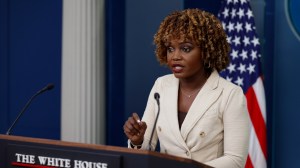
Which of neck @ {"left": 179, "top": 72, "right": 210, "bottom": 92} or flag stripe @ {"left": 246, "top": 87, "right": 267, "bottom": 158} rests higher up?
neck @ {"left": 179, "top": 72, "right": 210, "bottom": 92}

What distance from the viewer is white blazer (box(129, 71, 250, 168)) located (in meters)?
1.98

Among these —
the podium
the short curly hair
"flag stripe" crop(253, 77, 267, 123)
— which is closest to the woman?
the short curly hair

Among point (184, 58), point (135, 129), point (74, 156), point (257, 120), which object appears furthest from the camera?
point (257, 120)

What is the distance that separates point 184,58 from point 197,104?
16 cm

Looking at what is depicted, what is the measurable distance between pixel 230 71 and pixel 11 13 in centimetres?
170

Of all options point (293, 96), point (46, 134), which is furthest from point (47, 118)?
point (293, 96)

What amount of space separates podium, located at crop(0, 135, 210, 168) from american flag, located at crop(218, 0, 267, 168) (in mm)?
1836

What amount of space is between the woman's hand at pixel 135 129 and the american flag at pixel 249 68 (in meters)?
1.63

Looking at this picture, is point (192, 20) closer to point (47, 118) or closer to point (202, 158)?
point (202, 158)

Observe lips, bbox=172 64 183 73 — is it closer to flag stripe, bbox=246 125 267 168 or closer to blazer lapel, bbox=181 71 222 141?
blazer lapel, bbox=181 71 222 141

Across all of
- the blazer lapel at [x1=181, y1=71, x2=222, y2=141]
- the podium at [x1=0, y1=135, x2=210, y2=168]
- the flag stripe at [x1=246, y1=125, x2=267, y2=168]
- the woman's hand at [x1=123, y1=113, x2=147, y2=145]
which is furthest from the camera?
the flag stripe at [x1=246, y1=125, x2=267, y2=168]

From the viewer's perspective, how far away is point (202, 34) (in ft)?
6.75

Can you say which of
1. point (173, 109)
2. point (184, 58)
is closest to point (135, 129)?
point (173, 109)

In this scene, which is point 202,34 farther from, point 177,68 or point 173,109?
point 173,109
